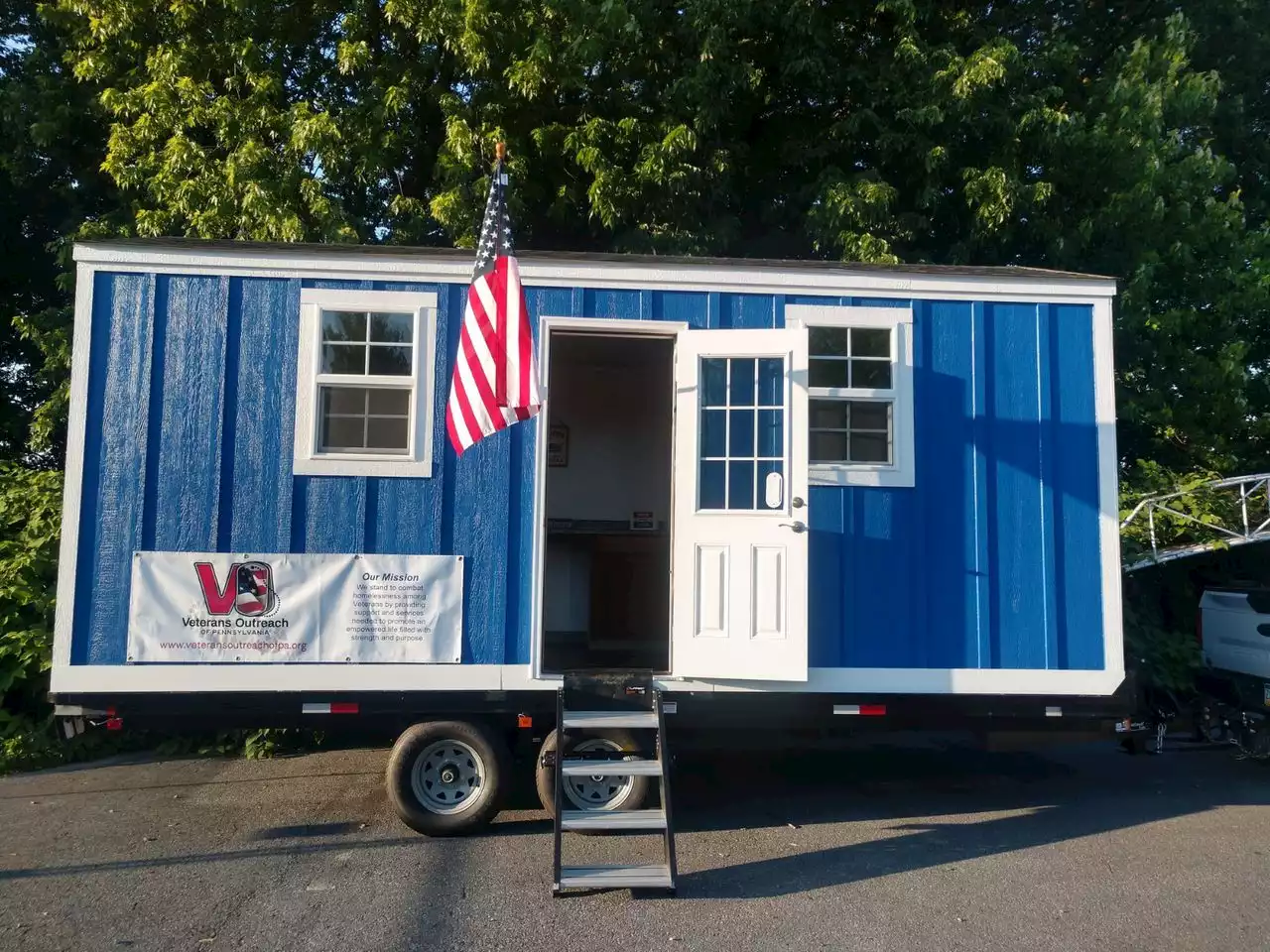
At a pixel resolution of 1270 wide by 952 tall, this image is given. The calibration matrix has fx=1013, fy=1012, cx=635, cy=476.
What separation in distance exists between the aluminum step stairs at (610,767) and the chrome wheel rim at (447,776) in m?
0.55

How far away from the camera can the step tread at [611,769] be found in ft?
17.2

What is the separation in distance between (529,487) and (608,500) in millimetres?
4485

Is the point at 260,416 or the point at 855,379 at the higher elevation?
the point at 855,379

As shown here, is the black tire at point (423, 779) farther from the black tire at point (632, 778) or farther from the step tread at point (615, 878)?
the step tread at point (615, 878)

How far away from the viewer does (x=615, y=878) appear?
4723mm

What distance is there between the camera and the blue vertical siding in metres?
5.63

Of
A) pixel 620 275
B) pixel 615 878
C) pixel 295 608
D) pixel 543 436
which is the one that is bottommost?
pixel 615 878

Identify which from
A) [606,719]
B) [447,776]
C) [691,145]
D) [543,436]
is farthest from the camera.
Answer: [691,145]

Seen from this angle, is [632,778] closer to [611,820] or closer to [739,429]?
[611,820]

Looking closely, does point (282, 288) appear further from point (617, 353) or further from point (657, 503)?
point (657, 503)

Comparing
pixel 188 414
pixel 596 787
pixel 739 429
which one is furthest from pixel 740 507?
pixel 188 414

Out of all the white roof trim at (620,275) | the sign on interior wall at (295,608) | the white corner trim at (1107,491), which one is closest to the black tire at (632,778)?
the sign on interior wall at (295,608)

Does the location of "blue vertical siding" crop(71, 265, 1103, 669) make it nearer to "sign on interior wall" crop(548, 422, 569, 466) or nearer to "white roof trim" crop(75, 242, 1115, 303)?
"white roof trim" crop(75, 242, 1115, 303)

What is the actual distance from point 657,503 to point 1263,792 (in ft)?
18.4
